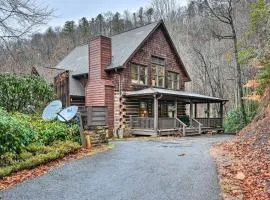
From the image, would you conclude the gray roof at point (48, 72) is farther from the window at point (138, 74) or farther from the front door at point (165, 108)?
the front door at point (165, 108)

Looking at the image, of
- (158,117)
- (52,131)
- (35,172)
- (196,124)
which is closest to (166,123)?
(158,117)

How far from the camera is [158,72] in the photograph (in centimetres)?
2742

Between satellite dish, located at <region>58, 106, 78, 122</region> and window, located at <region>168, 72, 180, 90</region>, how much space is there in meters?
15.4

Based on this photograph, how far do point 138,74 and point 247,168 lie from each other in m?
16.7

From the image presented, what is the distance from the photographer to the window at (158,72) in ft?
88.4

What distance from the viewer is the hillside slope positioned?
724cm

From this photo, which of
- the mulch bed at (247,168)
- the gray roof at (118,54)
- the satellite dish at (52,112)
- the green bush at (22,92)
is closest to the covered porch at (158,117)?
the gray roof at (118,54)

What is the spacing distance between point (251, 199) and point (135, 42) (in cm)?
1998

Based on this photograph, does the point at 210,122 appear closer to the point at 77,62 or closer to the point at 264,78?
the point at 264,78

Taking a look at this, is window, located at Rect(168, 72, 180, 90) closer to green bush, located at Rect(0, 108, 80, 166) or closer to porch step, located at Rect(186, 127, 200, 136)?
porch step, located at Rect(186, 127, 200, 136)

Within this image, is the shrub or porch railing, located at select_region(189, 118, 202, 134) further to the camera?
porch railing, located at select_region(189, 118, 202, 134)

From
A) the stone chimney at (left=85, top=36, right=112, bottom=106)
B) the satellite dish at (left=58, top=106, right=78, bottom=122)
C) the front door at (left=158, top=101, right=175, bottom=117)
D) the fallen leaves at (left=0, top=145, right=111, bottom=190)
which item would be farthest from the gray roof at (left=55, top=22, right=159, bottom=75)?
the fallen leaves at (left=0, top=145, right=111, bottom=190)

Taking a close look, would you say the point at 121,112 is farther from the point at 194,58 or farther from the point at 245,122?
the point at 194,58

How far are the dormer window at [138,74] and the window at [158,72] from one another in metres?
0.95
